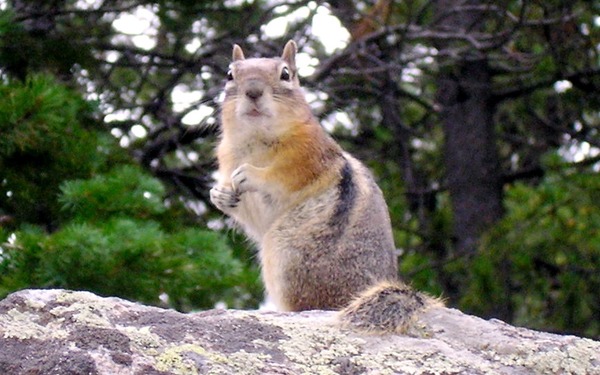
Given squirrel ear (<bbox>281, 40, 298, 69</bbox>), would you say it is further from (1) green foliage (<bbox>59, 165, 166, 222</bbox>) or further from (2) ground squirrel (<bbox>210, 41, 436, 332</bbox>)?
(1) green foliage (<bbox>59, 165, 166, 222</bbox>)

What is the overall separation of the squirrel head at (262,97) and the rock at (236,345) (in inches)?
59.2

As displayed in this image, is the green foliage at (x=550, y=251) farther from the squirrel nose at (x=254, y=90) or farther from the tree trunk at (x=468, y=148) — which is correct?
the squirrel nose at (x=254, y=90)

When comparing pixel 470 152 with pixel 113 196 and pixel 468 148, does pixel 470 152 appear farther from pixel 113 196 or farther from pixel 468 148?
pixel 113 196

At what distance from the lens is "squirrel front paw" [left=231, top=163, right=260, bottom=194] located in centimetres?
480

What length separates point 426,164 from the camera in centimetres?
1167

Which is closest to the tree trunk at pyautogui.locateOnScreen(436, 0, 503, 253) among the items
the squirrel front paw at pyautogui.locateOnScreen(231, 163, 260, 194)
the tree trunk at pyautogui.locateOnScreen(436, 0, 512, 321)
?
the tree trunk at pyautogui.locateOnScreen(436, 0, 512, 321)

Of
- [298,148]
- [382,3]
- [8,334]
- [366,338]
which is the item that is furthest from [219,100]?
[382,3]

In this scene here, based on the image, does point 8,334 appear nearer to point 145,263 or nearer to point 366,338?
point 366,338

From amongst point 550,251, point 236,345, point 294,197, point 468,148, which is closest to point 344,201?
point 294,197

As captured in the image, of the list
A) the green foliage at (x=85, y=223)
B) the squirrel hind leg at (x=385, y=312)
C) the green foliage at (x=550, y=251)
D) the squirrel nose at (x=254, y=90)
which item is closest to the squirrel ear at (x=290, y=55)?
the squirrel nose at (x=254, y=90)

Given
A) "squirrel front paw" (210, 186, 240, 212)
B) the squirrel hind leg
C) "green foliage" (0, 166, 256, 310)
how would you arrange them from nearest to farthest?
1. the squirrel hind leg
2. "green foliage" (0, 166, 256, 310)
3. "squirrel front paw" (210, 186, 240, 212)

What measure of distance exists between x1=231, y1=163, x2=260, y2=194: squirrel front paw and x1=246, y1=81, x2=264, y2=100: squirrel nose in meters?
0.32

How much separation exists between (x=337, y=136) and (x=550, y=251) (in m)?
2.31

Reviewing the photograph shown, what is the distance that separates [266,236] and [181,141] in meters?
3.49
